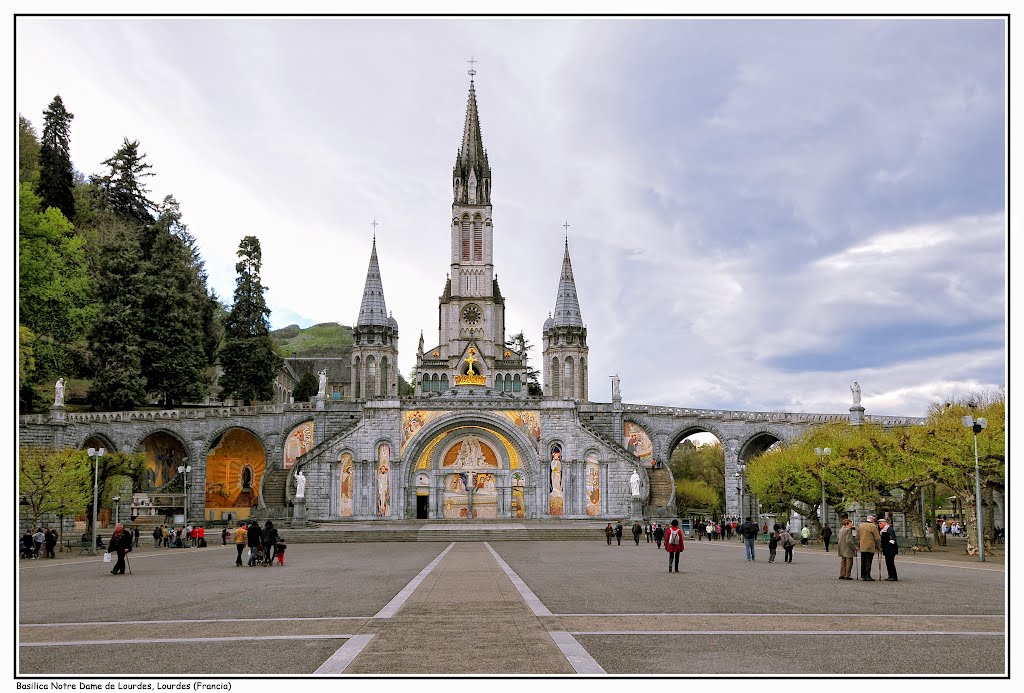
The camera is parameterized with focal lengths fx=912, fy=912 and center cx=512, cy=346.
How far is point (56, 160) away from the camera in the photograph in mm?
66500

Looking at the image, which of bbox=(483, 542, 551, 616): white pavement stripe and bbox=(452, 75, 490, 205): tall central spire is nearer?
bbox=(483, 542, 551, 616): white pavement stripe

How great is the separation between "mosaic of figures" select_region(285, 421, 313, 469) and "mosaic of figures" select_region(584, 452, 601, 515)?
19.7 m

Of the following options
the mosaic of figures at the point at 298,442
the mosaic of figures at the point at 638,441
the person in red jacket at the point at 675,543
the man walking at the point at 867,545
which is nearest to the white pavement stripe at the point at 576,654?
the man walking at the point at 867,545

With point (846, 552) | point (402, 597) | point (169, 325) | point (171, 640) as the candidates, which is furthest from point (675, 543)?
point (169, 325)

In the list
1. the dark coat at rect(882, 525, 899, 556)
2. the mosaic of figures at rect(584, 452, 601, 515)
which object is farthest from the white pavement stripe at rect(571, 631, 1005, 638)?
the mosaic of figures at rect(584, 452, 601, 515)

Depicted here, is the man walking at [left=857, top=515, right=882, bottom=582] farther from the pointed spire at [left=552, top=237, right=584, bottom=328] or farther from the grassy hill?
the grassy hill

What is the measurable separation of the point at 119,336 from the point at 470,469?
25588 mm

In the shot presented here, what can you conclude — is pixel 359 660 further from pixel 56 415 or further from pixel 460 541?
pixel 56 415

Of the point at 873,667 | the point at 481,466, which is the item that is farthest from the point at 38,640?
the point at 481,466

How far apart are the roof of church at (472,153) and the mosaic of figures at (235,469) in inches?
1891

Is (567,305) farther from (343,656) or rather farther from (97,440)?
(343,656)

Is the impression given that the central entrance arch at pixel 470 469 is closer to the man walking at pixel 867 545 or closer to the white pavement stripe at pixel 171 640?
the man walking at pixel 867 545

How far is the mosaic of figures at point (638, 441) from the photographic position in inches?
2571

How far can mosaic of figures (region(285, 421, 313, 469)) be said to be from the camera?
209 ft
